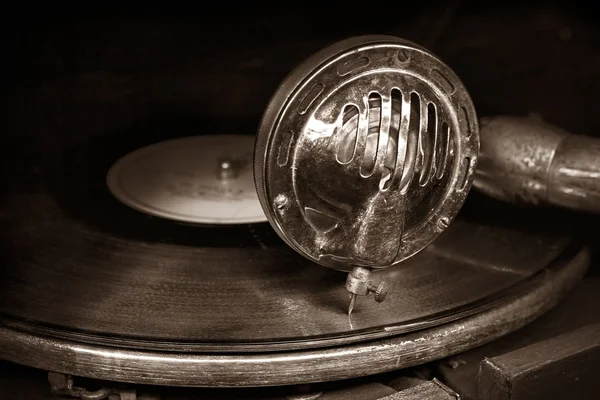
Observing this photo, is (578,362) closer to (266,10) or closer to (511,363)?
(511,363)

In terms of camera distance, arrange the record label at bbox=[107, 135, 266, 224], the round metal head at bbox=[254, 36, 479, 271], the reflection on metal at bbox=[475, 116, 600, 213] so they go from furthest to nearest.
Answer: the record label at bbox=[107, 135, 266, 224] < the reflection on metal at bbox=[475, 116, 600, 213] < the round metal head at bbox=[254, 36, 479, 271]

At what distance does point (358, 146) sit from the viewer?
94 centimetres

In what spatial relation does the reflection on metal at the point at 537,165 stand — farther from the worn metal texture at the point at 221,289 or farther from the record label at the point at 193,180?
the record label at the point at 193,180

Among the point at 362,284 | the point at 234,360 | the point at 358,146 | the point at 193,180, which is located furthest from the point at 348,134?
the point at 193,180

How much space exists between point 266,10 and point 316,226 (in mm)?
868

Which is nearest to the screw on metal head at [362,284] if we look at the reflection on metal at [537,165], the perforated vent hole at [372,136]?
the perforated vent hole at [372,136]

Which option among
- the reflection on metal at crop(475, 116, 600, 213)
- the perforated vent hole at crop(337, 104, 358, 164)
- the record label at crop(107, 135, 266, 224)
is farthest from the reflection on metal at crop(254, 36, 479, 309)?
the record label at crop(107, 135, 266, 224)

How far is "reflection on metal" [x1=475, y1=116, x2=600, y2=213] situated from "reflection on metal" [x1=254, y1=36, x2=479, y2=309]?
19 cm

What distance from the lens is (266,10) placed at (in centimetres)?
173

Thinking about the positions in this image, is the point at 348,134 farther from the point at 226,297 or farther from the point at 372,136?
the point at 226,297

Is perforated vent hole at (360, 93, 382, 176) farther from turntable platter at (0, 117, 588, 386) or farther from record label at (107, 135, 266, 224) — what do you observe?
record label at (107, 135, 266, 224)

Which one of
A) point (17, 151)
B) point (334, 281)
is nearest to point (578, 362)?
point (334, 281)

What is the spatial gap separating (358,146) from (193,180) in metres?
0.52

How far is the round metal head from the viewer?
0.91 metres
